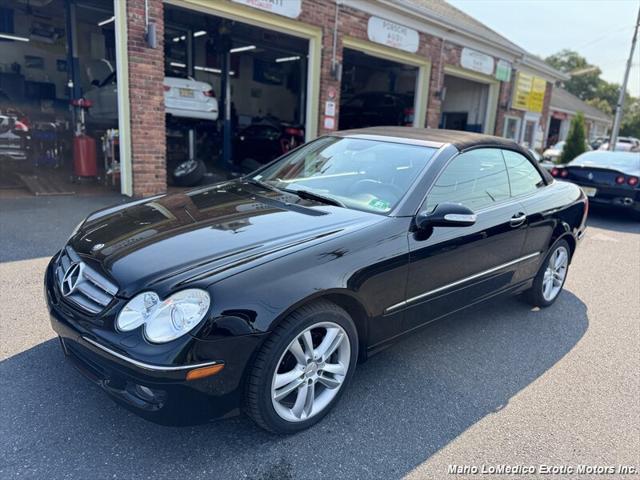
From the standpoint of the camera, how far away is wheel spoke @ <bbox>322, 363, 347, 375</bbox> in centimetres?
249

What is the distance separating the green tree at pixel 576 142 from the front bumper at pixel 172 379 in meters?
16.7

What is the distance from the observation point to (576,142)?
52.4 feet

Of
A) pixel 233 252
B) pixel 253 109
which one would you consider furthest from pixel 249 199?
pixel 253 109

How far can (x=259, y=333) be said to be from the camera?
212 centimetres

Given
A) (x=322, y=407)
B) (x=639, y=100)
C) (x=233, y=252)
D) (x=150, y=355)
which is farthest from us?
(x=639, y=100)

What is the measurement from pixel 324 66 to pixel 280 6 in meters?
1.59

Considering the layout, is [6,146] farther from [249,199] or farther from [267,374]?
[267,374]

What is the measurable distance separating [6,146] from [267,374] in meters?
8.18

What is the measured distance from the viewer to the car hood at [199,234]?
2.19 m

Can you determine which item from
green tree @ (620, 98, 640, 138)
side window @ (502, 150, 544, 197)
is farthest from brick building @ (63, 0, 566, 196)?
green tree @ (620, 98, 640, 138)

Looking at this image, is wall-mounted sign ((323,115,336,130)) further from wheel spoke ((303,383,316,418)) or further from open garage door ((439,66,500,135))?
wheel spoke ((303,383,316,418))

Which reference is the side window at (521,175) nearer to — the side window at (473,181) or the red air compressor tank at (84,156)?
the side window at (473,181)

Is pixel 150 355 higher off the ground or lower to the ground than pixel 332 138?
lower

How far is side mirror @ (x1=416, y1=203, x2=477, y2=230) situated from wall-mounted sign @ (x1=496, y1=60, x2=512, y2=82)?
13918 mm
